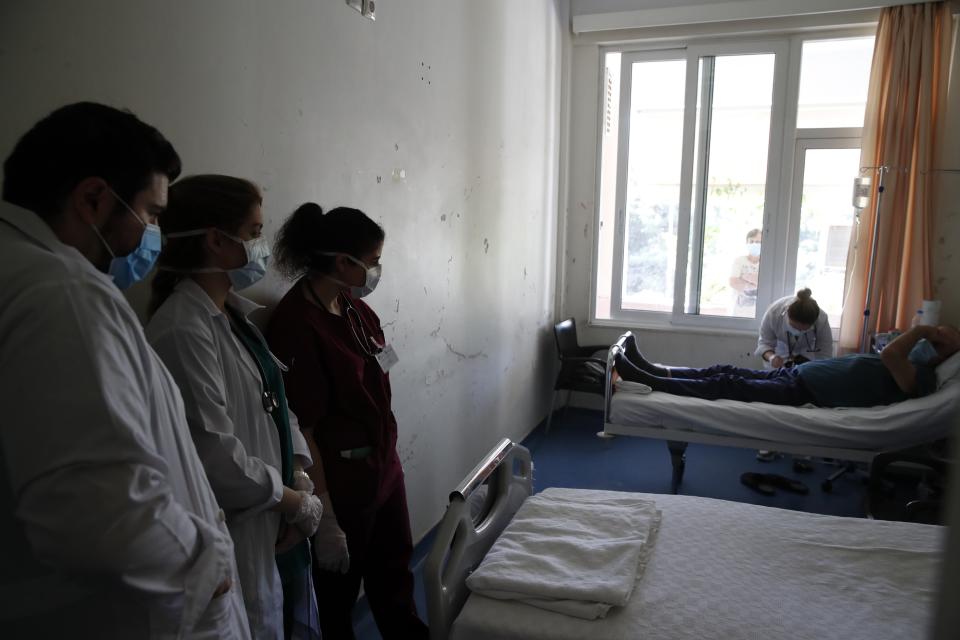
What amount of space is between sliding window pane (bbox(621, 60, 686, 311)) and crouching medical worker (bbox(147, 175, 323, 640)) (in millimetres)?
3965

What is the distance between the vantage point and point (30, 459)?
0.74 meters

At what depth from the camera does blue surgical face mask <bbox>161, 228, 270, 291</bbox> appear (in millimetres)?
1296

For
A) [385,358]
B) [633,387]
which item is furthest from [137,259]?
[633,387]

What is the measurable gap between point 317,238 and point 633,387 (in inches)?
89.2

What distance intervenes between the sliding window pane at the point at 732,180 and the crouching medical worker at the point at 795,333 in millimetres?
481

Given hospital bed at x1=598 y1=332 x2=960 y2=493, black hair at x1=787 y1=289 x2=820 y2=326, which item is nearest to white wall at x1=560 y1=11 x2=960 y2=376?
black hair at x1=787 y1=289 x2=820 y2=326

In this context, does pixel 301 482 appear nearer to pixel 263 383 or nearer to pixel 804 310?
pixel 263 383

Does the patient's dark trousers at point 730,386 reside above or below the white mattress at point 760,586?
above

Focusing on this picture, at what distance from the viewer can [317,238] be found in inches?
66.7

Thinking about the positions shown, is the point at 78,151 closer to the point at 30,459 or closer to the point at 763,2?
the point at 30,459

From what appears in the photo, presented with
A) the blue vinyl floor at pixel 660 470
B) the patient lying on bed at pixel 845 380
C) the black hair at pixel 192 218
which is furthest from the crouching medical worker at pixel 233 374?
the patient lying on bed at pixel 845 380

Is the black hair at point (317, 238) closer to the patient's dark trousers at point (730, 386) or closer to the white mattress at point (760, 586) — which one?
the white mattress at point (760, 586)

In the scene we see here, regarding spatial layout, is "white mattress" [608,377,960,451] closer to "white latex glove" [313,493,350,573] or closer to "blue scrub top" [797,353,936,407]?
"blue scrub top" [797,353,936,407]

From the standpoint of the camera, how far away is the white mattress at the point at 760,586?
144 cm
